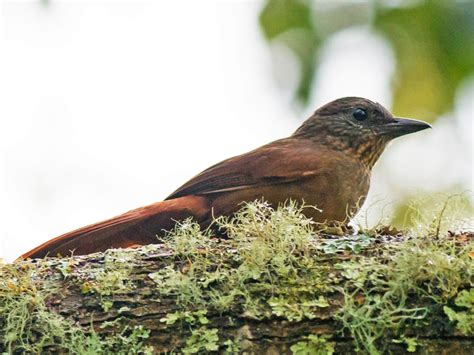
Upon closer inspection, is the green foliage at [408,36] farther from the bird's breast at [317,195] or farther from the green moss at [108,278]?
the green moss at [108,278]

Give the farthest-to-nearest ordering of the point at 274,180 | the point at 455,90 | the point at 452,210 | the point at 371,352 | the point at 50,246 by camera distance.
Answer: the point at 455,90 < the point at 274,180 < the point at 50,246 < the point at 452,210 < the point at 371,352

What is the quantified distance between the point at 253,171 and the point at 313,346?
255cm

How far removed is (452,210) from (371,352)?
2.47ft

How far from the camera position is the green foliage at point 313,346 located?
8.91 feet

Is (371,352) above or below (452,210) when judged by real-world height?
below

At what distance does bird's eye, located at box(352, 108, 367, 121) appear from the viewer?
592 centimetres

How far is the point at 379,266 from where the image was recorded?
2.92 m

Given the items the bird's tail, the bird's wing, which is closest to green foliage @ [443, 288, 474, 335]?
the bird's tail

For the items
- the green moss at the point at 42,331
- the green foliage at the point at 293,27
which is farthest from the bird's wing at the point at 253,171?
the green moss at the point at 42,331

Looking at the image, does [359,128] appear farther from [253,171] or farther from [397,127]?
[253,171]

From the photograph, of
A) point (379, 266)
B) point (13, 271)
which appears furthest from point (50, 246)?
point (379, 266)

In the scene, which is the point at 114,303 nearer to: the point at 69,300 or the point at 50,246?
the point at 69,300

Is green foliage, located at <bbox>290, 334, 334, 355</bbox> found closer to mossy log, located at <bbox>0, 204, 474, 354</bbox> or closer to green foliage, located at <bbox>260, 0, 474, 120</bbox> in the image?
mossy log, located at <bbox>0, 204, 474, 354</bbox>

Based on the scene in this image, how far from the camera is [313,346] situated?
8.96ft
